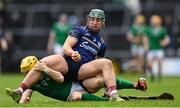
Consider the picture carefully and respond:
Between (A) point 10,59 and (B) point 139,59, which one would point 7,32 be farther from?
(B) point 139,59

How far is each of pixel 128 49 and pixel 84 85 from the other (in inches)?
775

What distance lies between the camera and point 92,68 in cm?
1400

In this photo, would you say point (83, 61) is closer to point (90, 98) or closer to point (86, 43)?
point (86, 43)

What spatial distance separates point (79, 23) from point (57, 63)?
1984 centimetres

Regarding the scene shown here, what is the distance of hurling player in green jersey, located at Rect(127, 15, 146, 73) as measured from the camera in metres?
31.8

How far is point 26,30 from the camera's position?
34.6m

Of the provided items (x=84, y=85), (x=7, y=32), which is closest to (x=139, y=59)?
(x=7, y=32)

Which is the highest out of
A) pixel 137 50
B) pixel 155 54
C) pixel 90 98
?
pixel 90 98

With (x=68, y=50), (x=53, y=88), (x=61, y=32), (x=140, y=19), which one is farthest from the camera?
(x=140, y=19)

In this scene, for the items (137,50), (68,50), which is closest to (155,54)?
(137,50)

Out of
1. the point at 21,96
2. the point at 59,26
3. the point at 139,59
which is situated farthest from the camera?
the point at 139,59

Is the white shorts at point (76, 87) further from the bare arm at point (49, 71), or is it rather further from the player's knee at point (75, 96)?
the bare arm at point (49, 71)

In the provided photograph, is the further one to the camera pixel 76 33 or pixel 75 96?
pixel 76 33

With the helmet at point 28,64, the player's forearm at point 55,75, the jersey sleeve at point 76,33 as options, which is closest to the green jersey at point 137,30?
the jersey sleeve at point 76,33
